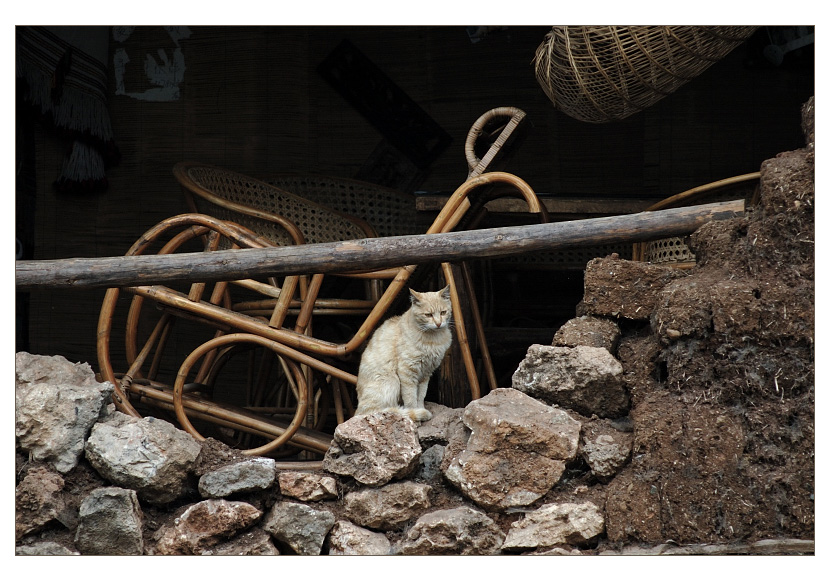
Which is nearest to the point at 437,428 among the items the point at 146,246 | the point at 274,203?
the point at 146,246

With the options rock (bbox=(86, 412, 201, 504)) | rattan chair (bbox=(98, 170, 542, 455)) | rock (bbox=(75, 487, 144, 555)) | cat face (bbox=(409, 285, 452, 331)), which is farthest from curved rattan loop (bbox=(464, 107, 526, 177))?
rock (bbox=(75, 487, 144, 555))

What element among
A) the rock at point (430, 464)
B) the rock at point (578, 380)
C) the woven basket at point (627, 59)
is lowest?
the rock at point (430, 464)

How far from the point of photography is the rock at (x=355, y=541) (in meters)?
2.68

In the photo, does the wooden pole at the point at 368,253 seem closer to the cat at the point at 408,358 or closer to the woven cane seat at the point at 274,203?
the cat at the point at 408,358

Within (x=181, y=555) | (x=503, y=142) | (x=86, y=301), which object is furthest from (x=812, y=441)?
(x=86, y=301)

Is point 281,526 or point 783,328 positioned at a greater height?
point 783,328

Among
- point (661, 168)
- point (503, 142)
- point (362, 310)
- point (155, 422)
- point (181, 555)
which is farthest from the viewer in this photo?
point (661, 168)

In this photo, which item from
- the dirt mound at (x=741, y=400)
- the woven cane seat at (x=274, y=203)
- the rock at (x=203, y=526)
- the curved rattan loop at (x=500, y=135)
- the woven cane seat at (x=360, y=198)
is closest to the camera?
the dirt mound at (x=741, y=400)

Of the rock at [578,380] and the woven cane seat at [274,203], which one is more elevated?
the woven cane seat at [274,203]

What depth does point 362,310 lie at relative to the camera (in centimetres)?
389

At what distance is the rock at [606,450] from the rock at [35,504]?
5.82 ft

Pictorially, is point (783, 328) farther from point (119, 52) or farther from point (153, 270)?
point (119, 52)

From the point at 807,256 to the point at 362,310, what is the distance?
2024mm

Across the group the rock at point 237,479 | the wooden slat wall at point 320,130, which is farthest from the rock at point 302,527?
the wooden slat wall at point 320,130
